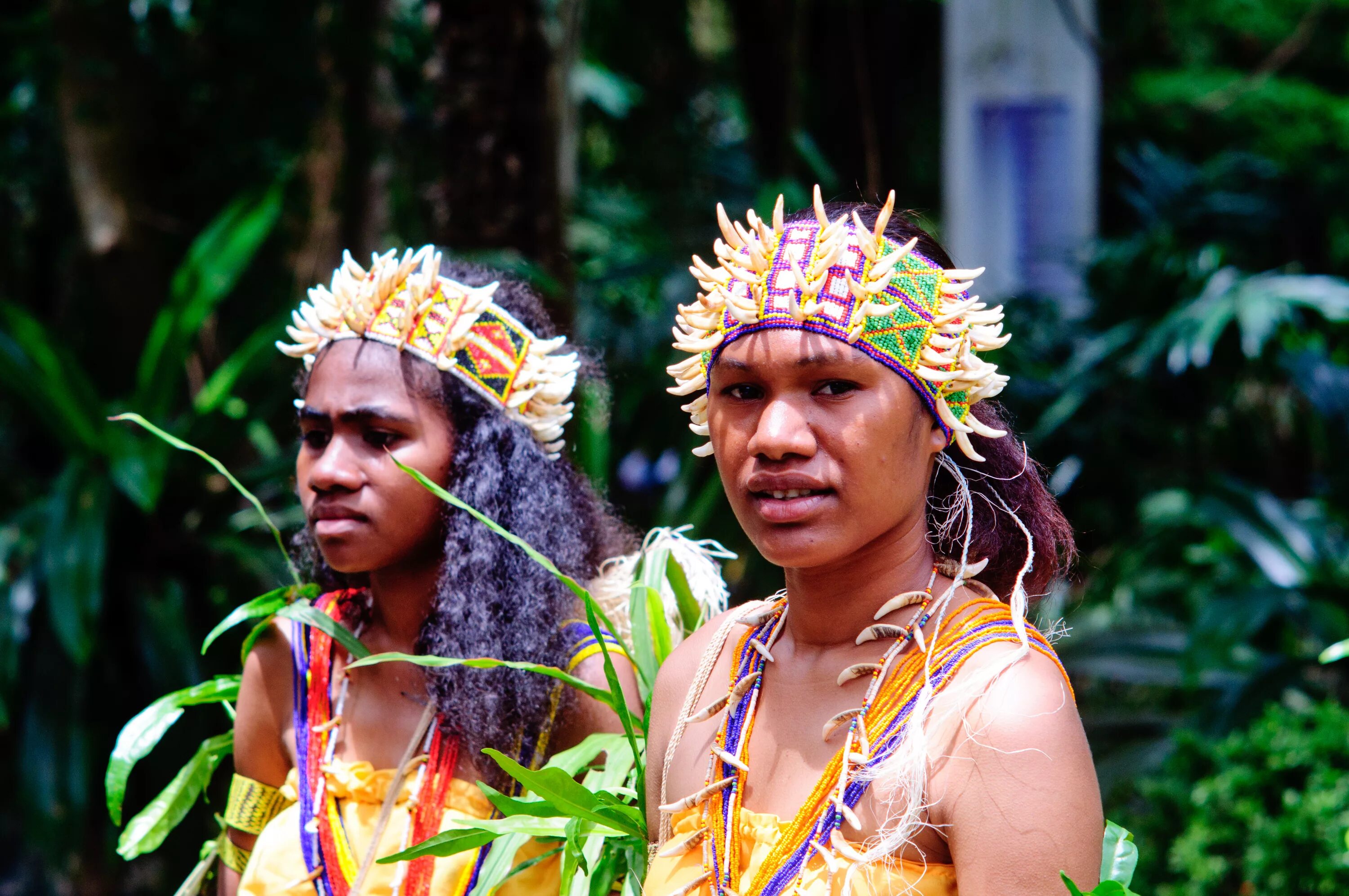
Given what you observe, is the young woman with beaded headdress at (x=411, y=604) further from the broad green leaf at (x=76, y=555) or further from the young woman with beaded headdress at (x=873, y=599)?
the broad green leaf at (x=76, y=555)

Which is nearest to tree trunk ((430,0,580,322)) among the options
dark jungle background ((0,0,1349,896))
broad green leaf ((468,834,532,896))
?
dark jungle background ((0,0,1349,896))

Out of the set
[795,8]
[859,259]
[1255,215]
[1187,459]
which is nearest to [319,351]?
[859,259]

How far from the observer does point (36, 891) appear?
5.46m

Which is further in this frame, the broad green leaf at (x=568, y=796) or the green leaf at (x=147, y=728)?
the green leaf at (x=147, y=728)

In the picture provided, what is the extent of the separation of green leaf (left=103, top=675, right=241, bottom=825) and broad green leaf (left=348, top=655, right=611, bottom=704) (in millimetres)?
393

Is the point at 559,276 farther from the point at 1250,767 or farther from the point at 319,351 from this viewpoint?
the point at 1250,767

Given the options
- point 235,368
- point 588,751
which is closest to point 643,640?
point 588,751

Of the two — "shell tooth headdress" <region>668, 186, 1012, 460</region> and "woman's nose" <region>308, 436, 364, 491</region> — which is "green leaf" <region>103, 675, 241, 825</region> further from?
"shell tooth headdress" <region>668, 186, 1012, 460</region>

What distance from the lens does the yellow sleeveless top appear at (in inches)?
61.4

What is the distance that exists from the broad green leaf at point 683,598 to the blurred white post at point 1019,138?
13.5 feet

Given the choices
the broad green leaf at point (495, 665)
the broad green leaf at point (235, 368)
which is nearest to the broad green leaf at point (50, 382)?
the broad green leaf at point (235, 368)

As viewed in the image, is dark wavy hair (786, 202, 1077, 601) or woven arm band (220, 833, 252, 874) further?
woven arm band (220, 833, 252, 874)

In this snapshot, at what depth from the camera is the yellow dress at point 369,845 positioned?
2.21 metres

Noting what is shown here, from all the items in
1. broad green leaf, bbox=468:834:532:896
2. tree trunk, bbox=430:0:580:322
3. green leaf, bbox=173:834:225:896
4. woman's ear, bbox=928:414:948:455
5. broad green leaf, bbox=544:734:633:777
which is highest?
tree trunk, bbox=430:0:580:322
